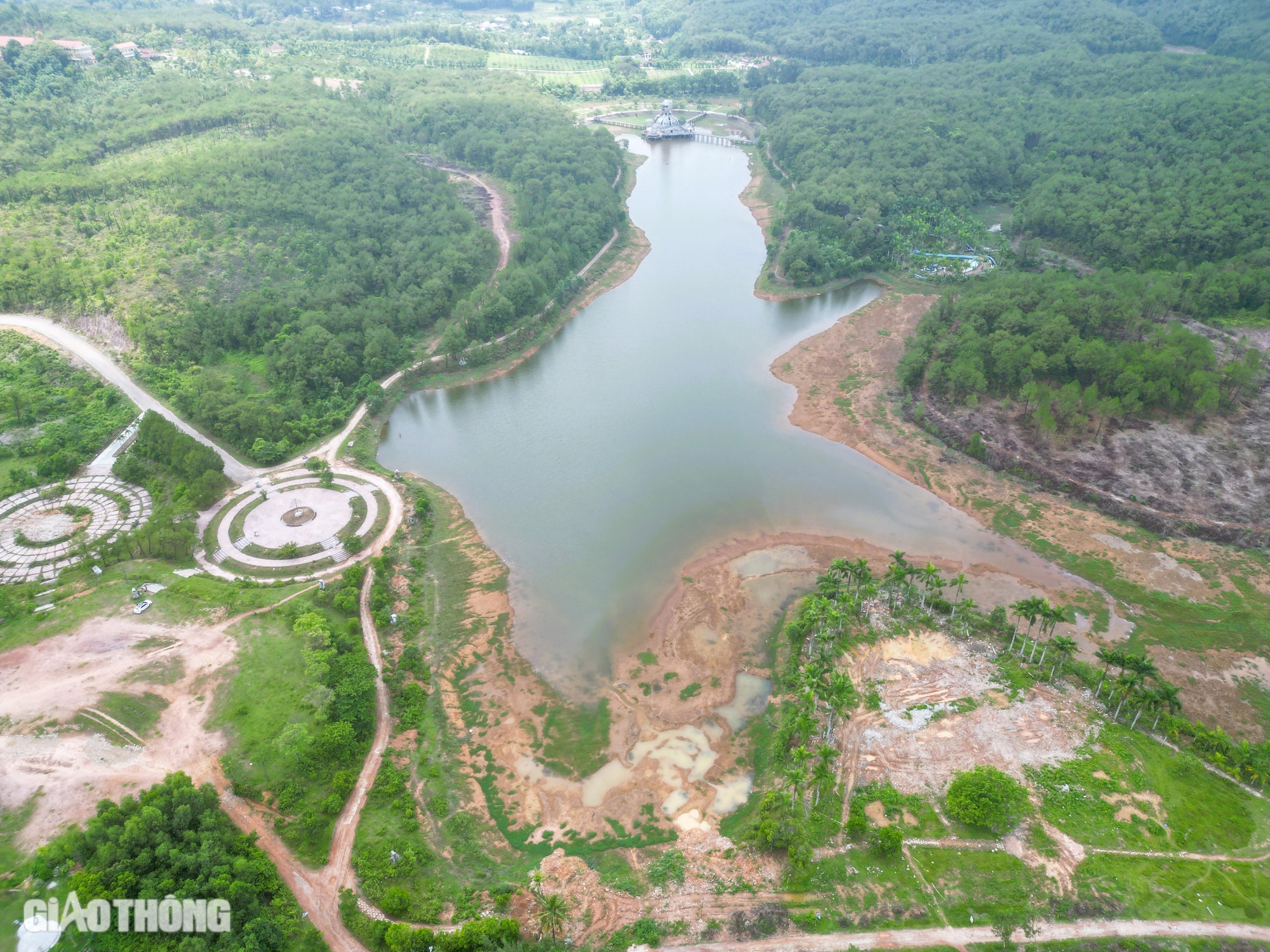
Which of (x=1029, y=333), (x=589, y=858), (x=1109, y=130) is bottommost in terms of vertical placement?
(x=589, y=858)

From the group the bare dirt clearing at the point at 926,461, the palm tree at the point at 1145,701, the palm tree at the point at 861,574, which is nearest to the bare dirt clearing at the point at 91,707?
the palm tree at the point at 861,574

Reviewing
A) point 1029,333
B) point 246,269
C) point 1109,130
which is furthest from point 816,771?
point 1109,130

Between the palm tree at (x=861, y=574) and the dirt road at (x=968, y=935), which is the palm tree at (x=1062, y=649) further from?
the dirt road at (x=968, y=935)

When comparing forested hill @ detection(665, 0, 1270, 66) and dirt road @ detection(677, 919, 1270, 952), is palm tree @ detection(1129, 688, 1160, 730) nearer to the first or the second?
dirt road @ detection(677, 919, 1270, 952)

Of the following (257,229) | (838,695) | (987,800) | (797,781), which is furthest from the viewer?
(257,229)

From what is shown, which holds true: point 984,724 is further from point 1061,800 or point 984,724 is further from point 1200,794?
point 1200,794

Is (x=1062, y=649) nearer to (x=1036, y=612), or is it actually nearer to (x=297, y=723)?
(x=1036, y=612)

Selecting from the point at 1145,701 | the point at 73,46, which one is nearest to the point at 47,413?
the point at 1145,701
